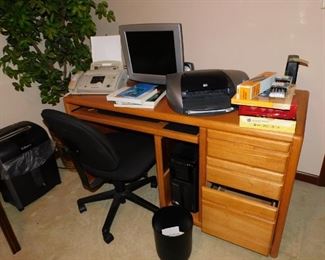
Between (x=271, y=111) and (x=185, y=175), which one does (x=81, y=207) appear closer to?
(x=185, y=175)

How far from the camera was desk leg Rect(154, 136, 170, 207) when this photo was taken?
1.34 metres

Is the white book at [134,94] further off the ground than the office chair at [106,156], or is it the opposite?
the white book at [134,94]

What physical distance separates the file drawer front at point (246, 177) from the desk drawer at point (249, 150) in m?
0.02

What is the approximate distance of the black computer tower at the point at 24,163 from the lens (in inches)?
63.0

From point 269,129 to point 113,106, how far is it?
31.5 inches

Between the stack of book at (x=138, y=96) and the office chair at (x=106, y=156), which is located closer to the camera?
the office chair at (x=106, y=156)

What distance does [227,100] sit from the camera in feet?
3.90

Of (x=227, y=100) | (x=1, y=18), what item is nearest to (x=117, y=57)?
(x=1, y=18)

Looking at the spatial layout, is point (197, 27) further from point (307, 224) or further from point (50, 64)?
point (307, 224)

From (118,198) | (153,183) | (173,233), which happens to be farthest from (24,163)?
(173,233)

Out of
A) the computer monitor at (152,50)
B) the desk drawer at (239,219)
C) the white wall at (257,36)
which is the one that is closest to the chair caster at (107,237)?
the desk drawer at (239,219)

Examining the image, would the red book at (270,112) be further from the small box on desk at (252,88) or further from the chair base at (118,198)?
the chair base at (118,198)

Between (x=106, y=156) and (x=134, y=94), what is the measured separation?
15.2 inches

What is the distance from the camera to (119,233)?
1.51 meters
